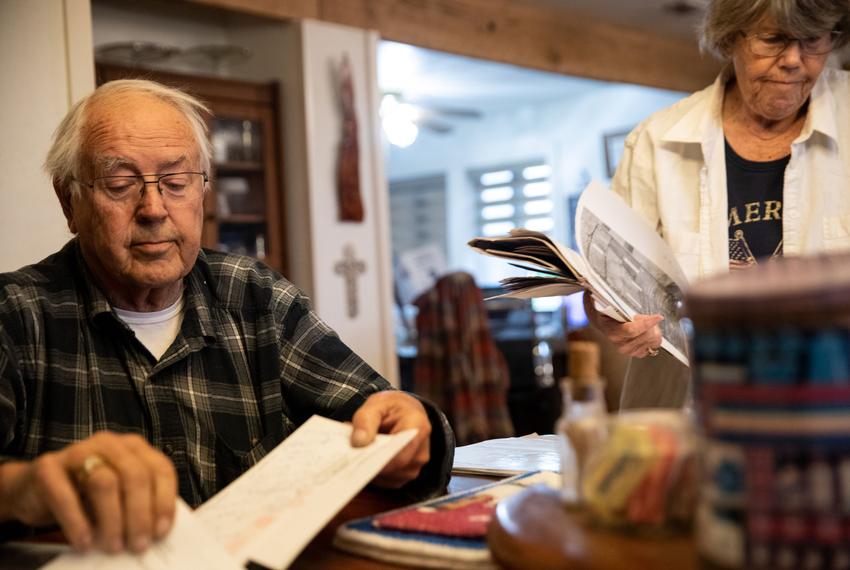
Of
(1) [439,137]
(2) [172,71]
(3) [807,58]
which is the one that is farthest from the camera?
(1) [439,137]

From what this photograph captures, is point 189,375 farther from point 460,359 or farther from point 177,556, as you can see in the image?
point 460,359

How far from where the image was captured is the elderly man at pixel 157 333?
1256 mm

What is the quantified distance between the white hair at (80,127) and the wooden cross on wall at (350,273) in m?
3.05

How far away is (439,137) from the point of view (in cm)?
961

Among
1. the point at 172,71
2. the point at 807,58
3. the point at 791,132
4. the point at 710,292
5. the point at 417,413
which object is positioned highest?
the point at 172,71

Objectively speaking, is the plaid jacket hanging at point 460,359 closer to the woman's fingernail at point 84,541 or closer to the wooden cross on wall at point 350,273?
the wooden cross on wall at point 350,273

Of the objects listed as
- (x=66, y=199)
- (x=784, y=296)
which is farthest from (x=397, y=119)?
(x=784, y=296)

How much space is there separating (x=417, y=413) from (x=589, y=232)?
0.43m

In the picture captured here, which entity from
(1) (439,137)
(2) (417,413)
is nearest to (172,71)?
(2) (417,413)

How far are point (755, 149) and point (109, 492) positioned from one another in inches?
54.3

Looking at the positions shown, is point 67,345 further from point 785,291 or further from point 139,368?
point 785,291

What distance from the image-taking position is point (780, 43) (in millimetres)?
1581

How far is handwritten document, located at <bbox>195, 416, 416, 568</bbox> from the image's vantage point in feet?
2.70

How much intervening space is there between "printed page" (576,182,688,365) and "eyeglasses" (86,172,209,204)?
59cm
